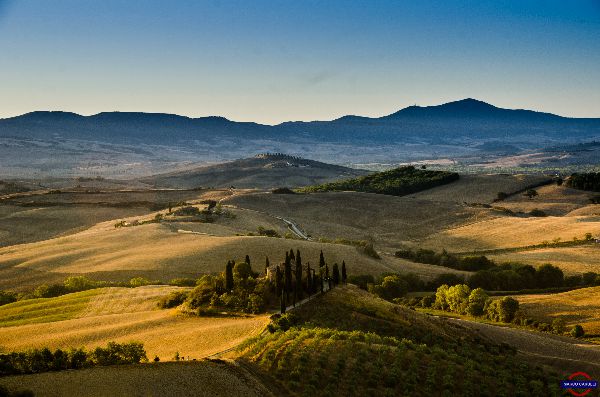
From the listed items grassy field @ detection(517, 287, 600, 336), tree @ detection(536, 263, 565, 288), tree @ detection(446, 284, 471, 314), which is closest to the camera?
grassy field @ detection(517, 287, 600, 336)

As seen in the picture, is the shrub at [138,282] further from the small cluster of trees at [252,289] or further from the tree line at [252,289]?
the small cluster of trees at [252,289]

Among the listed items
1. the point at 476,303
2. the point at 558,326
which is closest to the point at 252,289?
the point at 476,303

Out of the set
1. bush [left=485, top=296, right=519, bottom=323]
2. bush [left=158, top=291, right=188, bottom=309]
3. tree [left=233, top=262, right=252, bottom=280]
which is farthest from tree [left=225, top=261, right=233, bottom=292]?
bush [left=485, top=296, right=519, bottom=323]

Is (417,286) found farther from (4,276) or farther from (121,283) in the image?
(4,276)

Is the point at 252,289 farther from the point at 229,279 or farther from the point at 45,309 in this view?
the point at 45,309

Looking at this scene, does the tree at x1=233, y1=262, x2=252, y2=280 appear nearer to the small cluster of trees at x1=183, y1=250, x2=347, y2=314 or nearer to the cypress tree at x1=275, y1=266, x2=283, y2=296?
the small cluster of trees at x1=183, y1=250, x2=347, y2=314

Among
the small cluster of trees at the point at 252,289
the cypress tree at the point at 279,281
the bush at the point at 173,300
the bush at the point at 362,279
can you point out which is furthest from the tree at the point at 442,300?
the bush at the point at 173,300

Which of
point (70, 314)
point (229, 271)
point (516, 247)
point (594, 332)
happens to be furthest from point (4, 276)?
point (516, 247)
